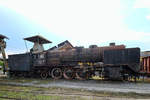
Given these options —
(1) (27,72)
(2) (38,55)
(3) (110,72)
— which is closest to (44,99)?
(3) (110,72)

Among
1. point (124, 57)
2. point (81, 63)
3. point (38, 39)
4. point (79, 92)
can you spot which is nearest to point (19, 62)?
point (38, 39)

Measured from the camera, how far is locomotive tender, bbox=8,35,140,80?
930 centimetres

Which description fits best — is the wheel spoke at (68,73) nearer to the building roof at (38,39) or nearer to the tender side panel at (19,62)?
the tender side panel at (19,62)

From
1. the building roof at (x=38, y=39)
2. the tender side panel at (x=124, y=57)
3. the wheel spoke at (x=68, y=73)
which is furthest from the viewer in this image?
the building roof at (x=38, y=39)

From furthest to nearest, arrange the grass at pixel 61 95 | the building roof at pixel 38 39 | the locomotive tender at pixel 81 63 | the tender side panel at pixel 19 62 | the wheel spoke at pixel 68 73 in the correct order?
1. the building roof at pixel 38 39
2. the tender side panel at pixel 19 62
3. the wheel spoke at pixel 68 73
4. the locomotive tender at pixel 81 63
5. the grass at pixel 61 95

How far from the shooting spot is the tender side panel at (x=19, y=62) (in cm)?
1348

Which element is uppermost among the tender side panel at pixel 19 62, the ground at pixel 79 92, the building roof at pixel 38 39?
the building roof at pixel 38 39

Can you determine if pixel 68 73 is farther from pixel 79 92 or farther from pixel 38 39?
pixel 38 39

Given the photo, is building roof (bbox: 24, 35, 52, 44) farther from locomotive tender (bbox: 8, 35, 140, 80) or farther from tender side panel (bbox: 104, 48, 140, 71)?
tender side panel (bbox: 104, 48, 140, 71)

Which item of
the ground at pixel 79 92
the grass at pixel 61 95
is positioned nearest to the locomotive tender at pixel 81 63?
the ground at pixel 79 92

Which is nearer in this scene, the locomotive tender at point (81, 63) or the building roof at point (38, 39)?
the locomotive tender at point (81, 63)

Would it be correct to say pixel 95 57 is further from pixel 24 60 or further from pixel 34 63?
pixel 24 60

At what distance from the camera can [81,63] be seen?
435 inches

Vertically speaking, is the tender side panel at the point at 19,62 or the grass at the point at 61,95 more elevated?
the tender side panel at the point at 19,62
